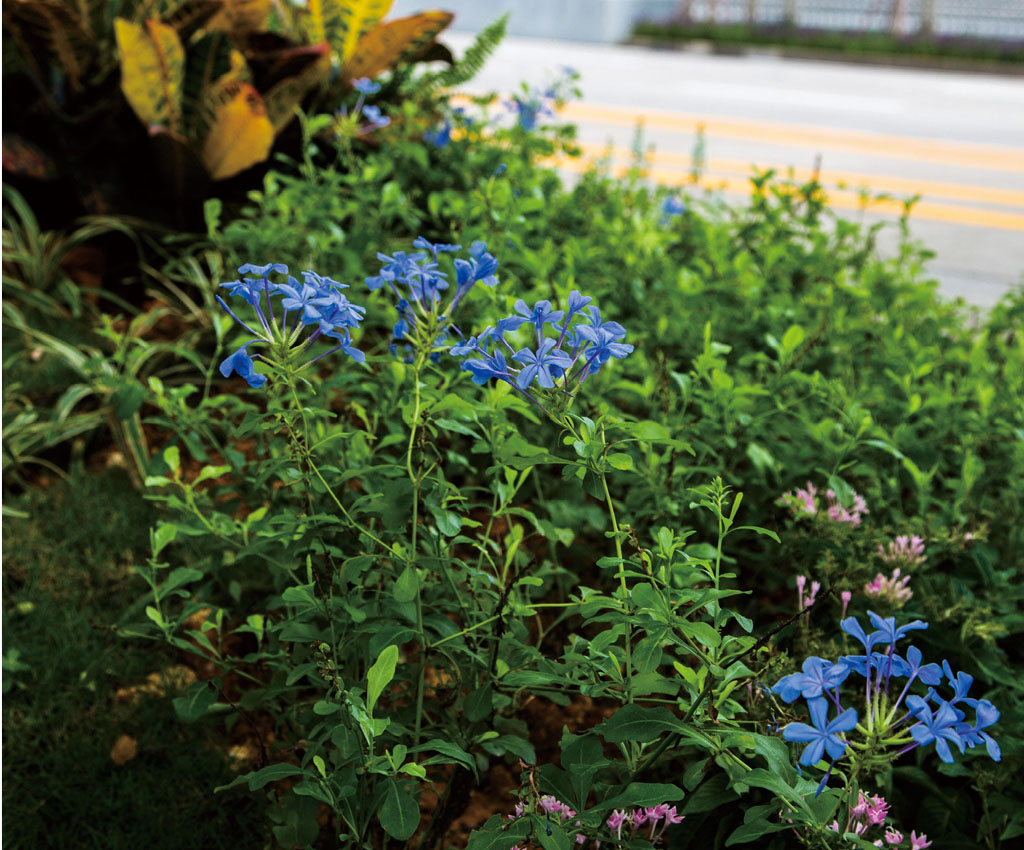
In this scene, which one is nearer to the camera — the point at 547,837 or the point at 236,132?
the point at 547,837

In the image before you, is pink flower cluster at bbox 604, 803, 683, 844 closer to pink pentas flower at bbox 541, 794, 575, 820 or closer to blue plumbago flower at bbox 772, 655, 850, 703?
pink pentas flower at bbox 541, 794, 575, 820

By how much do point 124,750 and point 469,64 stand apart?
10.3ft

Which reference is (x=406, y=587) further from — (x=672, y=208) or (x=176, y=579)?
(x=672, y=208)

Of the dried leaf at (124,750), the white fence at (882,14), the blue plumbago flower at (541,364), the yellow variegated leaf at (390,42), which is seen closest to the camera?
the blue plumbago flower at (541,364)

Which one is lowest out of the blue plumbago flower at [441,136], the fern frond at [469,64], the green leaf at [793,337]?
the green leaf at [793,337]

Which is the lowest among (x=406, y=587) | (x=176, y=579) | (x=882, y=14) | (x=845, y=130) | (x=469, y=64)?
(x=176, y=579)

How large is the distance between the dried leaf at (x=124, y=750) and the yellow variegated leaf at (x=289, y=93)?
2.18 m

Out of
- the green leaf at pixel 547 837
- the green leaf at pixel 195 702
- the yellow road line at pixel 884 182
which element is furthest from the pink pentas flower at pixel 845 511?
the yellow road line at pixel 884 182

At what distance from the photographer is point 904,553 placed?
1.75m

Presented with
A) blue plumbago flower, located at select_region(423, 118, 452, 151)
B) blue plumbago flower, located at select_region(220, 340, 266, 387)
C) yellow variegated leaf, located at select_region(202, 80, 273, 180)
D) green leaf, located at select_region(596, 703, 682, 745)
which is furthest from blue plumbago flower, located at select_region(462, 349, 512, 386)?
blue plumbago flower, located at select_region(423, 118, 452, 151)

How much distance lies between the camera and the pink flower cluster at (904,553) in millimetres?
1733

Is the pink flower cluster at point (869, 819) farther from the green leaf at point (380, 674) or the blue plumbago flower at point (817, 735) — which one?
the green leaf at point (380, 674)

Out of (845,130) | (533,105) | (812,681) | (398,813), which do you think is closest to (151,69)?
(533,105)

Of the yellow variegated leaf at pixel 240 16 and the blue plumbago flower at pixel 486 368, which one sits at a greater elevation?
the yellow variegated leaf at pixel 240 16
